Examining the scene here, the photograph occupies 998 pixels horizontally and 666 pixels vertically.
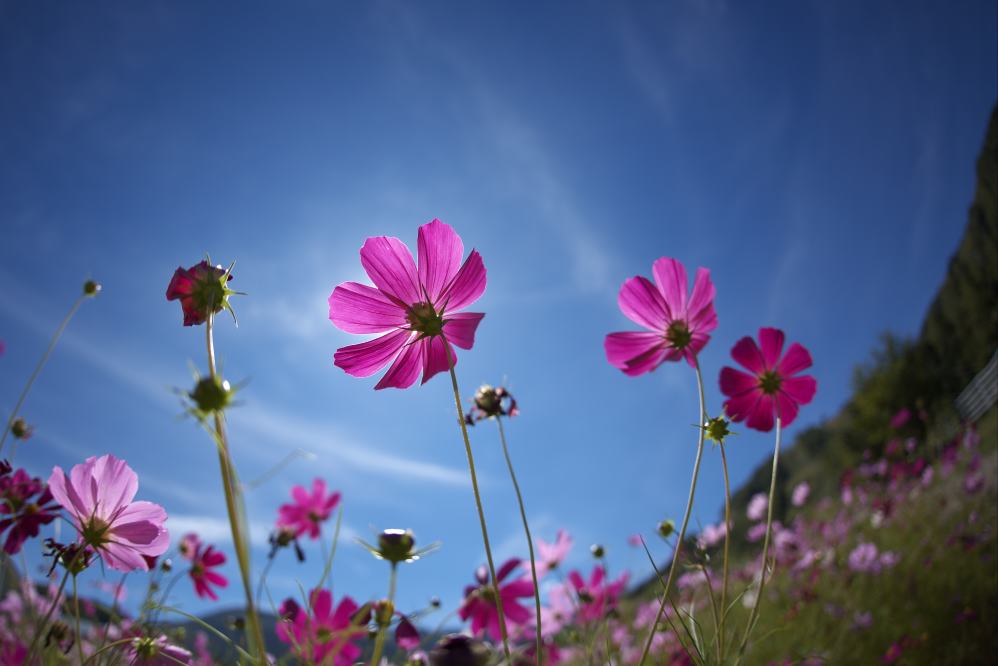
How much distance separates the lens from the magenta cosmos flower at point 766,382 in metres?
Result: 1.17

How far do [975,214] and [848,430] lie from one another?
23.5 feet

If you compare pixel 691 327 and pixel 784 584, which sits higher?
pixel 784 584

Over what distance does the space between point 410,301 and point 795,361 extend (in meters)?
0.78

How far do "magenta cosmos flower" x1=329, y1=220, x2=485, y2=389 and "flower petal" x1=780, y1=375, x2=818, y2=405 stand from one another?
2.35ft

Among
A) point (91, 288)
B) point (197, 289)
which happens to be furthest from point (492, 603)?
point (91, 288)

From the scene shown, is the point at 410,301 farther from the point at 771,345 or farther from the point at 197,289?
the point at 771,345

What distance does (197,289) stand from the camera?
0.70 metres

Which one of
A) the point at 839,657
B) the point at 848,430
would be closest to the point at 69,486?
the point at 839,657

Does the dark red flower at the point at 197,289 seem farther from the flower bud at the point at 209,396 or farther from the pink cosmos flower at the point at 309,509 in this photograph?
the pink cosmos flower at the point at 309,509

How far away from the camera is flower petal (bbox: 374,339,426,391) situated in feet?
2.98

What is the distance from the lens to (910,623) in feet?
8.86

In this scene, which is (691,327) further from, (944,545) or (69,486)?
(944,545)

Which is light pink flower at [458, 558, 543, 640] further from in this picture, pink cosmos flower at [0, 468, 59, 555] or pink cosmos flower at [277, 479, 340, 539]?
pink cosmos flower at [0, 468, 59, 555]

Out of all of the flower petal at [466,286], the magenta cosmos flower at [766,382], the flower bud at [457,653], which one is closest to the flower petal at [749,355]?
the magenta cosmos flower at [766,382]
